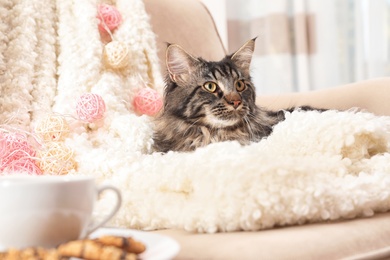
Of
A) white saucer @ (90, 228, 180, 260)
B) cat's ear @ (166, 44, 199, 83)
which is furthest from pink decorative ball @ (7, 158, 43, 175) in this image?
white saucer @ (90, 228, 180, 260)

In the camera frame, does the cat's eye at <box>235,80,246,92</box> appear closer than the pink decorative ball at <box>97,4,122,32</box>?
Yes

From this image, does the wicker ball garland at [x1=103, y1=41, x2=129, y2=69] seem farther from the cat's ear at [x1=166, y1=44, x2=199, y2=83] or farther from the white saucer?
the white saucer

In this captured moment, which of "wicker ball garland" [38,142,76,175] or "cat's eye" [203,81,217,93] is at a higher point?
"cat's eye" [203,81,217,93]

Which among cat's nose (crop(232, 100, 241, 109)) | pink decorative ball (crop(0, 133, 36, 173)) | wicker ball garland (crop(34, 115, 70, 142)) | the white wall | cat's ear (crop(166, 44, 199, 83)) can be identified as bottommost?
pink decorative ball (crop(0, 133, 36, 173))

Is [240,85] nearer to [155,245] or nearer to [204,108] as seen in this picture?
[204,108]

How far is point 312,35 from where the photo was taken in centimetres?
299

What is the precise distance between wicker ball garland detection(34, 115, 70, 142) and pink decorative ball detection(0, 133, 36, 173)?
6cm

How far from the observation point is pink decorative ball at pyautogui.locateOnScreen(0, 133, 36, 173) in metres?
1.27

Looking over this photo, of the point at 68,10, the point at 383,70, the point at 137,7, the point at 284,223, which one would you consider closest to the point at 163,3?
the point at 137,7

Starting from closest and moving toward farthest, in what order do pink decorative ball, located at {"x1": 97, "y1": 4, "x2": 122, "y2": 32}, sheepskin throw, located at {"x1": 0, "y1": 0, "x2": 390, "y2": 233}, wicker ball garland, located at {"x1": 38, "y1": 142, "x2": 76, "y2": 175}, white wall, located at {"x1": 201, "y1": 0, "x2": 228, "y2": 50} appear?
sheepskin throw, located at {"x1": 0, "y1": 0, "x2": 390, "y2": 233}, wicker ball garland, located at {"x1": 38, "y1": 142, "x2": 76, "y2": 175}, pink decorative ball, located at {"x1": 97, "y1": 4, "x2": 122, "y2": 32}, white wall, located at {"x1": 201, "y1": 0, "x2": 228, "y2": 50}

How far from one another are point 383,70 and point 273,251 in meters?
2.57

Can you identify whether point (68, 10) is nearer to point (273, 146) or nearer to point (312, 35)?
point (273, 146)

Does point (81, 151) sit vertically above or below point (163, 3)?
below

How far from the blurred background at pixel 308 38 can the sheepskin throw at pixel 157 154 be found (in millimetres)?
1185
